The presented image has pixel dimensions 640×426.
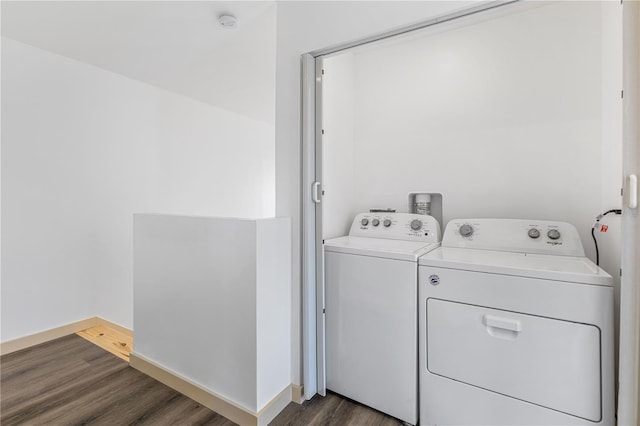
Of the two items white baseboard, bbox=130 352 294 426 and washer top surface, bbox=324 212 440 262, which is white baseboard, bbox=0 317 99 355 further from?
washer top surface, bbox=324 212 440 262

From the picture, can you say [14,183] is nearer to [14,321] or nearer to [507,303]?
[14,321]

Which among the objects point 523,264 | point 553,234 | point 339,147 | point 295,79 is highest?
point 295,79

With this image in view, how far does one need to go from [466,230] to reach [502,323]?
0.70m

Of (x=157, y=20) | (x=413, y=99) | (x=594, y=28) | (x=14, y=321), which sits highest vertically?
(x=157, y=20)

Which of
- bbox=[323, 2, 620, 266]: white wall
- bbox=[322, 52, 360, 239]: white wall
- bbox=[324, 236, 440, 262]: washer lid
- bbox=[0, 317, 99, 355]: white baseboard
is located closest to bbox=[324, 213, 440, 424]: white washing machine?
bbox=[324, 236, 440, 262]: washer lid

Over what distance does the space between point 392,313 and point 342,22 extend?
61.3 inches

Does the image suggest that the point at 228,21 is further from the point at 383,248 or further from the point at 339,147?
the point at 383,248

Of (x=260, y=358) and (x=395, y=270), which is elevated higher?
(x=395, y=270)

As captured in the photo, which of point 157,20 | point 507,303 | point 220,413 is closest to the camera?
point 507,303

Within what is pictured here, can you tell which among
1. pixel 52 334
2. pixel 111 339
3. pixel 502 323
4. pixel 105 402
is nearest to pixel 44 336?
pixel 52 334

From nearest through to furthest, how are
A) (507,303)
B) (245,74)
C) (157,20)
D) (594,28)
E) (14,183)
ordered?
(507,303) → (594,28) → (157,20) → (14,183) → (245,74)

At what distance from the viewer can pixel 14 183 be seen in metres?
2.22

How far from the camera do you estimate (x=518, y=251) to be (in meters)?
1.64

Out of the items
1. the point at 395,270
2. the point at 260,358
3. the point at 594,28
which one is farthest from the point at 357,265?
the point at 594,28
